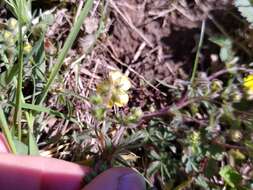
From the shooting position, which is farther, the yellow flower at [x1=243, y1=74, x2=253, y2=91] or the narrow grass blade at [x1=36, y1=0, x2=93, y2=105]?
the yellow flower at [x1=243, y1=74, x2=253, y2=91]

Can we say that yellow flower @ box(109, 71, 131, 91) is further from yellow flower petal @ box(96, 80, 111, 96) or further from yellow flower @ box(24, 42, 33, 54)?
yellow flower @ box(24, 42, 33, 54)

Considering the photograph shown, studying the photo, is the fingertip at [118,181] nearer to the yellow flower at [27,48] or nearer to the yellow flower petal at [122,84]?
the yellow flower petal at [122,84]

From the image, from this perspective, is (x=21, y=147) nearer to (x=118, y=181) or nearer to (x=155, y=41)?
(x=118, y=181)

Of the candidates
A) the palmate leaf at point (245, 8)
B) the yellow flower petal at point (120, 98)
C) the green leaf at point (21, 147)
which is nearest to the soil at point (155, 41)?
the palmate leaf at point (245, 8)

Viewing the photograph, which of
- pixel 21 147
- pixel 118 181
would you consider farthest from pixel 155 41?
pixel 118 181

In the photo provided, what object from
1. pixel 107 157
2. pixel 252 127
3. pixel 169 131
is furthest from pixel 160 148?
pixel 252 127

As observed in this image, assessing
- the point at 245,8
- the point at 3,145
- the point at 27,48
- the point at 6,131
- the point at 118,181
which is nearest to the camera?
the point at 118,181

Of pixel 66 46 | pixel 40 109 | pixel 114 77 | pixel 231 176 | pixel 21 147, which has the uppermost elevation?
pixel 66 46

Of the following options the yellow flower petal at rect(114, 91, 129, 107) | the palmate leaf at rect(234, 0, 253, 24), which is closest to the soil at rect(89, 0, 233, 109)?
the palmate leaf at rect(234, 0, 253, 24)

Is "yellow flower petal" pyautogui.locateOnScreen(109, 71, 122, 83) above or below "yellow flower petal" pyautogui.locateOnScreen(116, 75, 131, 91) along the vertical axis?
above
